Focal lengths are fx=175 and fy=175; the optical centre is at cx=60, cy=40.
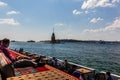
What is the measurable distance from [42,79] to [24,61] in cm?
344

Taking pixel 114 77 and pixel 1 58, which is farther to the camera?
pixel 114 77

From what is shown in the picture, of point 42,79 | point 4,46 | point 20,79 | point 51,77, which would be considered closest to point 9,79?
point 20,79

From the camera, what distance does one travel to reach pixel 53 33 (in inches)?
5797

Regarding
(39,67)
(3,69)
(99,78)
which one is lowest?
(99,78)

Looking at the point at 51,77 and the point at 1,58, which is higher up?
the point at 1,58

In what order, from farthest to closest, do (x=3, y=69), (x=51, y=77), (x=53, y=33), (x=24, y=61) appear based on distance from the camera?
(x=53, y=33) < (x=24, y=61) < (x=51, y=77) < (x=3, y=69)

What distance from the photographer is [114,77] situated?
1441 centimetres

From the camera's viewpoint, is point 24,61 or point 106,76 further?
point 106,76

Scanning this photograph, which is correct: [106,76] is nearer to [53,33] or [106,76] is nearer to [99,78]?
[99,78]

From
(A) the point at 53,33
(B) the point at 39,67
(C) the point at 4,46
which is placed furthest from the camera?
(A) the point at 53,33

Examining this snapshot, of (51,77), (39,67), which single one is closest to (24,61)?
(39,67)

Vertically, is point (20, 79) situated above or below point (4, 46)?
below

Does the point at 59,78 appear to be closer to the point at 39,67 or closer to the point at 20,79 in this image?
the point at 20,79

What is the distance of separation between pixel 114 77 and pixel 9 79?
12129 mm
